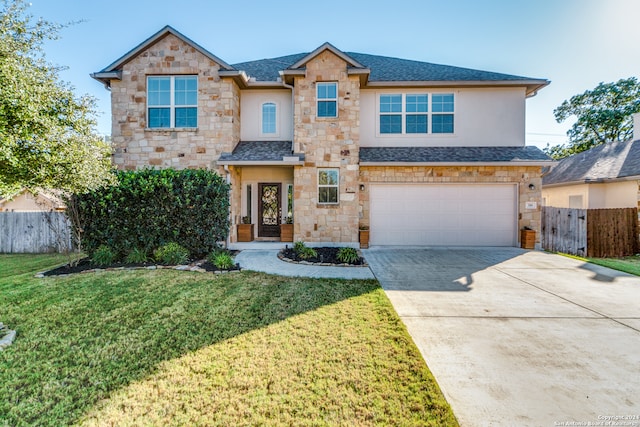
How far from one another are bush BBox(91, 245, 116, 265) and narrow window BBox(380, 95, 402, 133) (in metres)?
10.1

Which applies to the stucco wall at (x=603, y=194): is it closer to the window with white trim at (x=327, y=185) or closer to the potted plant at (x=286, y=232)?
the window with white trim at (x=327, y=185)

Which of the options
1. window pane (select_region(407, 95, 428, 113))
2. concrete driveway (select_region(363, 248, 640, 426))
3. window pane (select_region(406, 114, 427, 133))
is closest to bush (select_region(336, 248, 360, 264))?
concrete driveway (select_region(363, 248, 640, 426))

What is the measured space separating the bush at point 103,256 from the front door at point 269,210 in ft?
17.8

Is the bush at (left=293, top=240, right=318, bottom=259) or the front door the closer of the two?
the bush at (left=293, top=240, right=318, bottom=259)

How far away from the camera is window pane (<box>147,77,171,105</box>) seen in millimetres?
10469

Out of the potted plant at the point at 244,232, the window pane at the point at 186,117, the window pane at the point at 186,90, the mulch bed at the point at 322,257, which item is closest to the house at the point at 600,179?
the mulch bed at the point at 322,257

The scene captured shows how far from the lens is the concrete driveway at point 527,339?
2.56m

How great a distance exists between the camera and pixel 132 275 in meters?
6.77

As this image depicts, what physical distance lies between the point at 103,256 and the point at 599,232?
51.1 feet

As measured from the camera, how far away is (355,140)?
10.5 metres

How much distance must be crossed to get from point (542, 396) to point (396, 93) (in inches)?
426

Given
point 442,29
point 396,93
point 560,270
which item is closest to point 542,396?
point 560,270

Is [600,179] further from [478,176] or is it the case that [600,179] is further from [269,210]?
[269,210]

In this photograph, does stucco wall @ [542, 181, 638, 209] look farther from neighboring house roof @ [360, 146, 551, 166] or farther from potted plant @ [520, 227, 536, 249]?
potted plant @ [520, 227, 536, 249]
